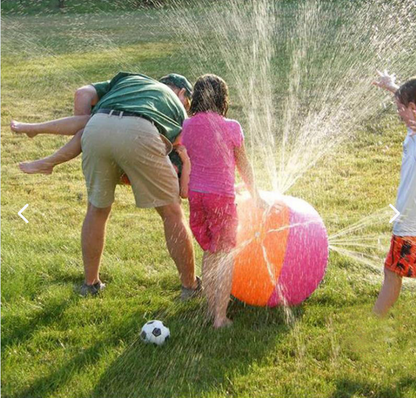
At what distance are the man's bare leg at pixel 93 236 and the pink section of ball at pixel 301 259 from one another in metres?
1.22

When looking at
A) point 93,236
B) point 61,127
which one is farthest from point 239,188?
point 61,127

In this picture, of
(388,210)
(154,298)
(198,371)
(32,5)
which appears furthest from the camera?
(32,5)

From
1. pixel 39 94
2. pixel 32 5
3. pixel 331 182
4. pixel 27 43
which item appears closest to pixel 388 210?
pixel 331 182

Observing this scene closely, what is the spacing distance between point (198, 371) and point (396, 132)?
17.7 feet

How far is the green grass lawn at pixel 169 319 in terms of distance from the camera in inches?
140

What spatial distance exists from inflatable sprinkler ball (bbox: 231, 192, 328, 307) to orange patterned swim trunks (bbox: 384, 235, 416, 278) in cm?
46

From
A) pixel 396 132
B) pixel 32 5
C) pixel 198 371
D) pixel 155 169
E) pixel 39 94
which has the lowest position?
pixel 32 5

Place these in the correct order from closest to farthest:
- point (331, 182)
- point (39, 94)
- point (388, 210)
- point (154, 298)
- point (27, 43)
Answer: point (154, 298)
point (388, 210)
point (331, 182)
point (39, 94)
point (27, 43)

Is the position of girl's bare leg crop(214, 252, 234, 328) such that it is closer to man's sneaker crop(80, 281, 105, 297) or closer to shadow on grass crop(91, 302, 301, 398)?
shadow on grass crop(91, 302, 301, 398)

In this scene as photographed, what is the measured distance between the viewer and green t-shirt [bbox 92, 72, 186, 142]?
418 centimetres

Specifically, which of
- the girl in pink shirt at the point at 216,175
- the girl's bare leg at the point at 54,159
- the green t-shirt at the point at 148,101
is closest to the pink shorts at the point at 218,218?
the girl in pink shirt at the point at 216,175

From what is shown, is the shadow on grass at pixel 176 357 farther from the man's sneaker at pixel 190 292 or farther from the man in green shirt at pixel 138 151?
the man in green shirt at pixel 138 151

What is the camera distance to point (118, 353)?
385cm

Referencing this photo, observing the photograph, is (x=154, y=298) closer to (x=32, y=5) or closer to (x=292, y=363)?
(x=292, y=363)
